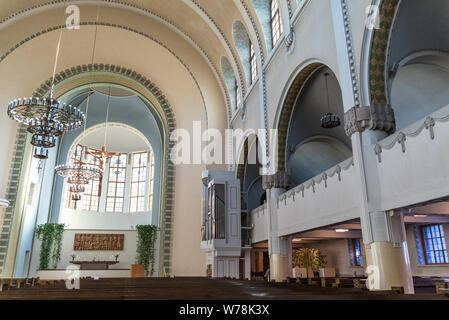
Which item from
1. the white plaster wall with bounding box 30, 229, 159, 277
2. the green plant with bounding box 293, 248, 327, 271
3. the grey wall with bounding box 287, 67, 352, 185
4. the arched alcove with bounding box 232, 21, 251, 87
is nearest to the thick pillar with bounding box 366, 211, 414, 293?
the grey wall with bounding box 287, 67, 352, 185

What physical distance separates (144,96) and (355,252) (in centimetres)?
1398

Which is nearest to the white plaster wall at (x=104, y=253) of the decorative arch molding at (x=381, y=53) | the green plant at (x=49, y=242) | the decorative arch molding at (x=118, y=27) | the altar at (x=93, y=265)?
the green plant at (x=49, y=242)

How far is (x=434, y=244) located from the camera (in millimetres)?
12000

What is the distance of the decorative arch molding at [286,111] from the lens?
35.0 feet

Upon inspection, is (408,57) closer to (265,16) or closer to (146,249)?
(265,16)

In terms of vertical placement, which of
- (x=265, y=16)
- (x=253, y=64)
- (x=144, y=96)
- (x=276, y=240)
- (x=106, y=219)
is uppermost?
(x=144, y=96)

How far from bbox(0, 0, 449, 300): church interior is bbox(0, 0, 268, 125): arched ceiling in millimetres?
76

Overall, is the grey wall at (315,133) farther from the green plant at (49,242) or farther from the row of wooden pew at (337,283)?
the green plant at (49,242)

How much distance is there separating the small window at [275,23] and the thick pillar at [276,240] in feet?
16.1

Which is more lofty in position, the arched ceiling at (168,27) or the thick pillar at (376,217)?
the arched ceiling at (168,27)

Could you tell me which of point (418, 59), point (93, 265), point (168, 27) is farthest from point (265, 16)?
point (93, 265)

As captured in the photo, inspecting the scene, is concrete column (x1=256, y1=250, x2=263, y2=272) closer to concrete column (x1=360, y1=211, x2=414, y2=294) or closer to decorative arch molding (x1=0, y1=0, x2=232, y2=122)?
decorative arch molding (x1=0, y1=0, x2=232, y2=122)

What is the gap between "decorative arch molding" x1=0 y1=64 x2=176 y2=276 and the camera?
1630 centimetres
